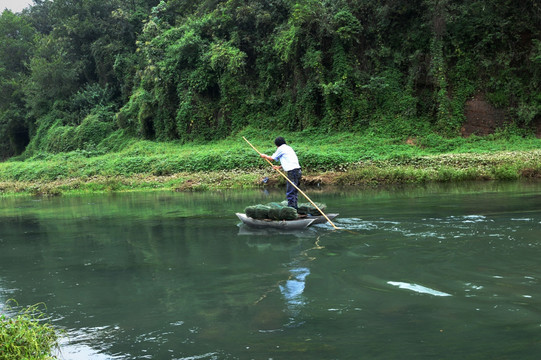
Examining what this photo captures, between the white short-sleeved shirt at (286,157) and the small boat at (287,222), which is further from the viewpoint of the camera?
the white short-sleeved shirt at (286,157)

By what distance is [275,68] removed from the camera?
2911 cm

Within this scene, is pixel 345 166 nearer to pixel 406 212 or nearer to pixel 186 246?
pixel 406 212

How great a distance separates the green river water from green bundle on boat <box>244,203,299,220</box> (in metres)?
0.37

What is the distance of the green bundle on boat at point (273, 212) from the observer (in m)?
9.88

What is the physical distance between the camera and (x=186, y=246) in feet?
29.6

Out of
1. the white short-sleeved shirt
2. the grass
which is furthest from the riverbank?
the grass

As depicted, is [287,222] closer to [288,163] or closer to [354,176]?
[288,163]

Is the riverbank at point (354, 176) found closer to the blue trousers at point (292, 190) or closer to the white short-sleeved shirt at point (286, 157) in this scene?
the blue trousers at point (292, 190)

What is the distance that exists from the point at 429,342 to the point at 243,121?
25.8m

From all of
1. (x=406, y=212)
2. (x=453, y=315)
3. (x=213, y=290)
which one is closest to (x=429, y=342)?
(x=453, y=315)

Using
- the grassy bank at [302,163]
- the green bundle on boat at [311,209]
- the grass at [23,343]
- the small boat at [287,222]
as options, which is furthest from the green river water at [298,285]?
the grassy bank at [302,163]

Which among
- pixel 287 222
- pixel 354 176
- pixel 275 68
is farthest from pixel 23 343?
pixel 275 68

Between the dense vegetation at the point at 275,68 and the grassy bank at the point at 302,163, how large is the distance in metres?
1.50

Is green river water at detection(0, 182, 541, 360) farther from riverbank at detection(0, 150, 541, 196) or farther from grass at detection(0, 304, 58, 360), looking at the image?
riverbank at detection(0, 150, 541, 196)
